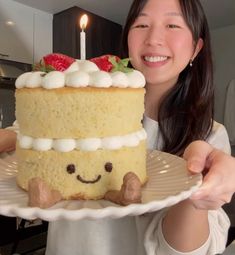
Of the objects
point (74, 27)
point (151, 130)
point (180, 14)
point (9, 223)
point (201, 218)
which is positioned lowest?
point (9, 223)

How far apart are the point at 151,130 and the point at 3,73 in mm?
2005

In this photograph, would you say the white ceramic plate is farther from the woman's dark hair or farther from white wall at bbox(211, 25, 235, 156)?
white wall at bbox(211, 25, 235, 156)

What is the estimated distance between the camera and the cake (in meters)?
0.58

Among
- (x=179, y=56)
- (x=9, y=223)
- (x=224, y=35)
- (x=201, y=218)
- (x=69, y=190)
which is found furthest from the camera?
(x=224, y=35)

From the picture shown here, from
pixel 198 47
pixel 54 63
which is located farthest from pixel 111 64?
pixel 198 47

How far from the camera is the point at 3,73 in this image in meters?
2.68

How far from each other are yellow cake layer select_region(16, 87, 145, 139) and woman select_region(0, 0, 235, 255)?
262mm

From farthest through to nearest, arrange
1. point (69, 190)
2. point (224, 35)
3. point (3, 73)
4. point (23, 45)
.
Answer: point (224, 35) < point (23, 45) < point (3, 73) < point (69, 190)

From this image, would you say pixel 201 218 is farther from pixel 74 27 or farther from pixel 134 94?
pixel 74 27

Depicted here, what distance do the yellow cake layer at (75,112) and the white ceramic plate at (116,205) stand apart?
0.40 ft

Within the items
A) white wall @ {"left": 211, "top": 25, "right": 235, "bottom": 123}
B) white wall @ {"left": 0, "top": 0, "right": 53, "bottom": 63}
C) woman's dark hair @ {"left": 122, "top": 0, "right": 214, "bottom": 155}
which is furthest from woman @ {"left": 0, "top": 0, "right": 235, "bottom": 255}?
white wall @ {"left": 211, "top": 25, "right": 235, "bottom": 123}

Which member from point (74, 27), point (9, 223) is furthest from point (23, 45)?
point (9, 223)

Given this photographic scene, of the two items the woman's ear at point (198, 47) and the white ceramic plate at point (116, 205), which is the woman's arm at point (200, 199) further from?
the woman's ear at point (198, 47)

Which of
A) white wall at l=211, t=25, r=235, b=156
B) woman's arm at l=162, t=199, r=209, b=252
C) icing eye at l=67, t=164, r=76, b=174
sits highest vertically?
white wall at l=211, t=25, r=235, b=156
